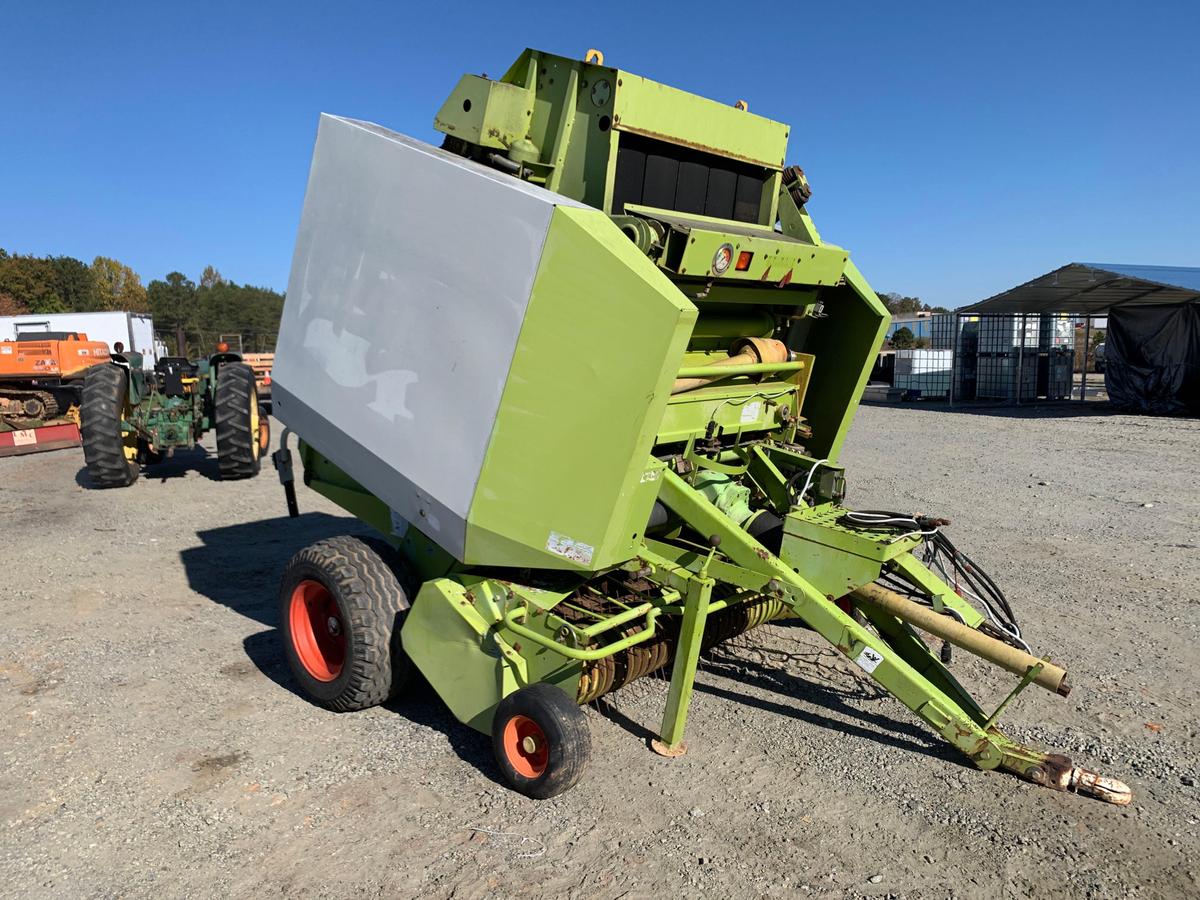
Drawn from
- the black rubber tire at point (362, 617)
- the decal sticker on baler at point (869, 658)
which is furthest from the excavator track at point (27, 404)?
the decal sticker on baler at point (869, 658)

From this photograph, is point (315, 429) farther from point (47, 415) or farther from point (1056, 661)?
point (47, 415)

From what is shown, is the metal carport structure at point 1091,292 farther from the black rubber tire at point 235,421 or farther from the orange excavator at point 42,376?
the orange excavator at point 42,376

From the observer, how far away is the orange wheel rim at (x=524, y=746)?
3.09m

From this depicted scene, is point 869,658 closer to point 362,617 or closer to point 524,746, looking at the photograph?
point 524,746

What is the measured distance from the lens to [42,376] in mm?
13898

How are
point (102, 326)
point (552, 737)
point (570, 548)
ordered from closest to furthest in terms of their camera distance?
point (552, 737)
point (570, 548)
point (102, 326)

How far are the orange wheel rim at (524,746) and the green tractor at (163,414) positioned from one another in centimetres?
731

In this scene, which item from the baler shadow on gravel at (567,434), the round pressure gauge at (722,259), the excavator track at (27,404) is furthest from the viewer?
the excavator track at (27,404)

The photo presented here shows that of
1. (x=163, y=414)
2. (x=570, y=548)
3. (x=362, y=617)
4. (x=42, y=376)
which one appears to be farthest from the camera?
(x=42, y=376)

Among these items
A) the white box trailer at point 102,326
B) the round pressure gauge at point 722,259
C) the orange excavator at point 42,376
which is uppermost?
the white box trailer at point 102,326

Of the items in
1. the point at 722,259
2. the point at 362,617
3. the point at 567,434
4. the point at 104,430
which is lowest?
the point at 362,617

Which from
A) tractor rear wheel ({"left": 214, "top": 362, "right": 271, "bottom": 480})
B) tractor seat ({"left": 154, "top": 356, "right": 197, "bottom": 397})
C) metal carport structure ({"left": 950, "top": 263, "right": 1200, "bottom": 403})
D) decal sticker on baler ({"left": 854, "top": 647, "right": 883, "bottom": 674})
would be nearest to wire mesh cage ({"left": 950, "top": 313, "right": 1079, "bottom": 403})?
metal carport structure ({"left": 950, "top": 263, "right": 1200, "bottom": 403})

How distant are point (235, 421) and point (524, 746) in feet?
24.4

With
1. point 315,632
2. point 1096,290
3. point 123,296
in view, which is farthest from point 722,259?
point 123,296
